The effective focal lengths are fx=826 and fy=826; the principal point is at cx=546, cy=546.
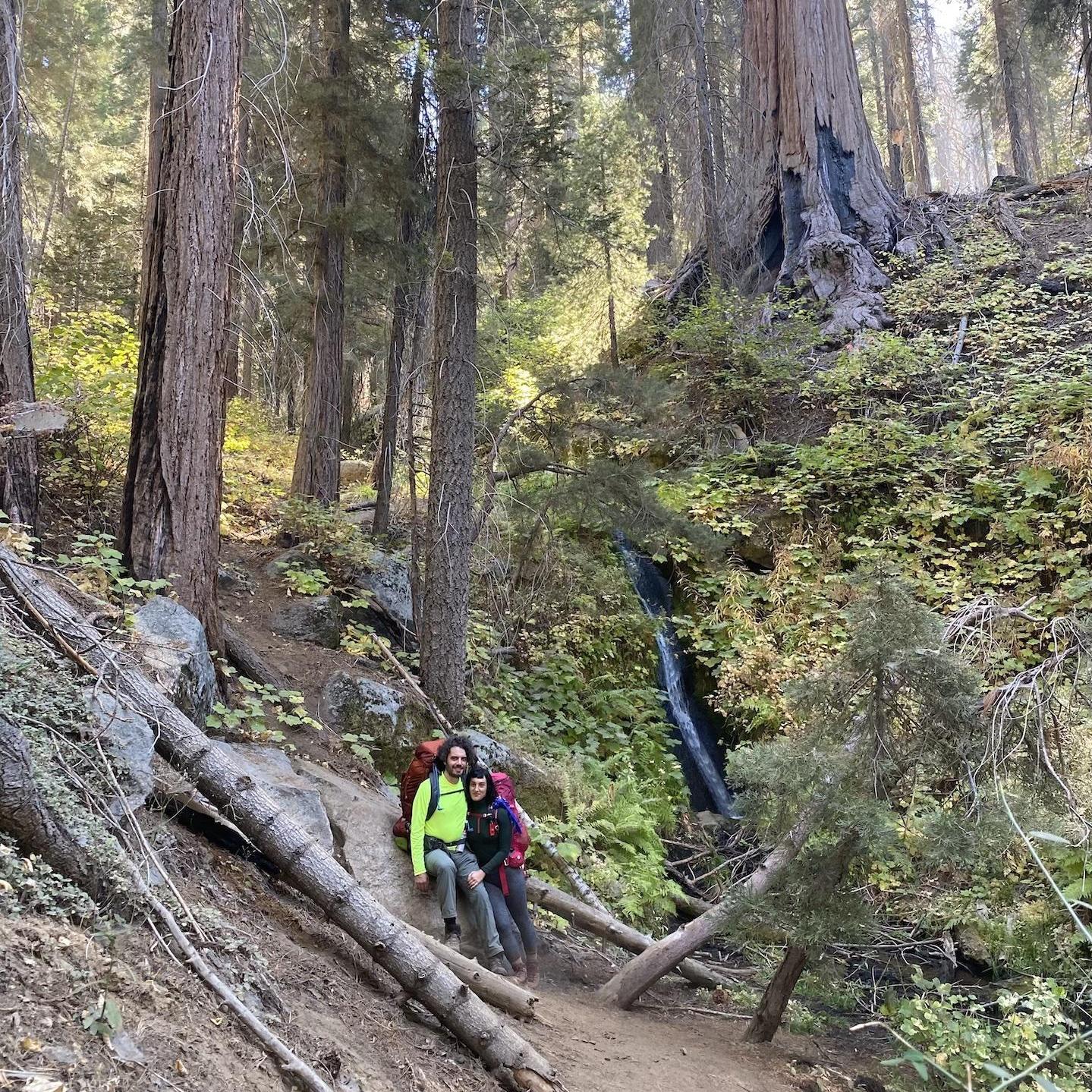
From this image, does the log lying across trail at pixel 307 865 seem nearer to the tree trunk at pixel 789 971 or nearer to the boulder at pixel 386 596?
the tree trunk at pixel 789 971

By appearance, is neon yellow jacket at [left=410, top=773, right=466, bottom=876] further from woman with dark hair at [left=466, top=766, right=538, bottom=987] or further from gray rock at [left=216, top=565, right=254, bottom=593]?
gray rock at [left=216, top=565, right=254, bottom=593]

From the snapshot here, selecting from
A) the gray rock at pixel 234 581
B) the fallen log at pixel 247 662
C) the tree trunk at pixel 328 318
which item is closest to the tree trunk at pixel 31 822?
the fallen log at pixel 247 662

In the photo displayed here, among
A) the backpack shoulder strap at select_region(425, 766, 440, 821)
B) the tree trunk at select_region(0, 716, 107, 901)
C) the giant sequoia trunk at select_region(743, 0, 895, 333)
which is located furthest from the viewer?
the giant sequoia trunk at select_region(743, 0, 895, 333)

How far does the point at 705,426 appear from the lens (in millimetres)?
13578

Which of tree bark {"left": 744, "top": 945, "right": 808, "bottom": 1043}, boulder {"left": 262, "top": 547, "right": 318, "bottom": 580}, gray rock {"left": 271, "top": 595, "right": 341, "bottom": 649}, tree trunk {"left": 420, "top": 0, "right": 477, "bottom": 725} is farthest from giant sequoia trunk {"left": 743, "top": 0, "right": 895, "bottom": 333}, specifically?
tree bark {"left": 744, "top": 945, "right": 808, "bottom": 1043}

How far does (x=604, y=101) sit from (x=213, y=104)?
16.8 metres

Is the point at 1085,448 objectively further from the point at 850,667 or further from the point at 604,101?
the point at 604,101

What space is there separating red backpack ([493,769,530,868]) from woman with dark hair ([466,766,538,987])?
2 centimetres

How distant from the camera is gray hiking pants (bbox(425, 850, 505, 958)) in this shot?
5.77 meters

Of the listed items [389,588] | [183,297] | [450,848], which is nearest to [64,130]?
[389,588]

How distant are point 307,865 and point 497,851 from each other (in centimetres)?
204

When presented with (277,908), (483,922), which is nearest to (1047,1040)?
(483,922)

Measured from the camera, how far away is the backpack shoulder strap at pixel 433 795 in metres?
5.99

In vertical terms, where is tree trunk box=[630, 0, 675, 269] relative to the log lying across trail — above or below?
above
